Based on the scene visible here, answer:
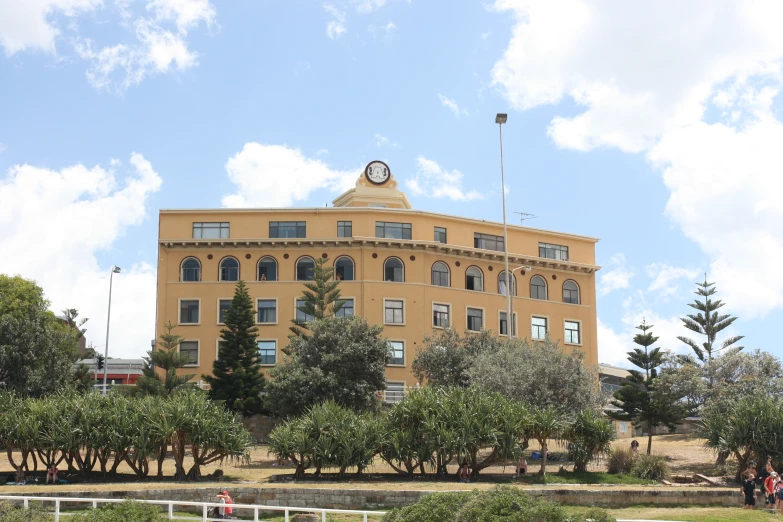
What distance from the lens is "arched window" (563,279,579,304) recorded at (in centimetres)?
6156

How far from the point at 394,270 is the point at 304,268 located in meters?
5.19

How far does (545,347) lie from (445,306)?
16.2 metres

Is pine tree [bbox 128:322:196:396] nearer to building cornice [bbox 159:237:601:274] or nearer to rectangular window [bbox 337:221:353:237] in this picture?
building cornice [bbox 159:237:601:274]

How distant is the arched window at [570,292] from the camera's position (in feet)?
202

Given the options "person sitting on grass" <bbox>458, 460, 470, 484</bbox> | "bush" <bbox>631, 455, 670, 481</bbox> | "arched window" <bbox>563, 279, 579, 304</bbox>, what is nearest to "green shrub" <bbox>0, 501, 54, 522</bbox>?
"person sitting on grass" <bbox>458, 460, 470, 484</bbox>

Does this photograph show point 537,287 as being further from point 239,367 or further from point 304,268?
point 239,367

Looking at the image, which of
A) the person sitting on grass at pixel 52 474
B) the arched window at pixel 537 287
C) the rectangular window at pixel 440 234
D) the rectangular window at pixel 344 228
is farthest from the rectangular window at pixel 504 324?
the person sitting on grass at pixel 52 474

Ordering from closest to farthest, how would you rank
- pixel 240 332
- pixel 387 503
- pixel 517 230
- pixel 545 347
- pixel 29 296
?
pixel 387 503 < pixel 545 347 < pixel 240 332 < pixel 29 296 < pixel 517 230

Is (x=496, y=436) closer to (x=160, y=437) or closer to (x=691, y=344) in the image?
(x=160, y=437)

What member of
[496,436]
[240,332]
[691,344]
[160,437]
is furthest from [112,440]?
[691,344]

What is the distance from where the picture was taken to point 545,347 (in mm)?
41906

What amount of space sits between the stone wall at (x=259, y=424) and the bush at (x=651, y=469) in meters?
19.1

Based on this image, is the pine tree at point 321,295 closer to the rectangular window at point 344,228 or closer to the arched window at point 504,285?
the rectangular window at point 344,228

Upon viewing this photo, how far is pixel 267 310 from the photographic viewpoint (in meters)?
56.8
